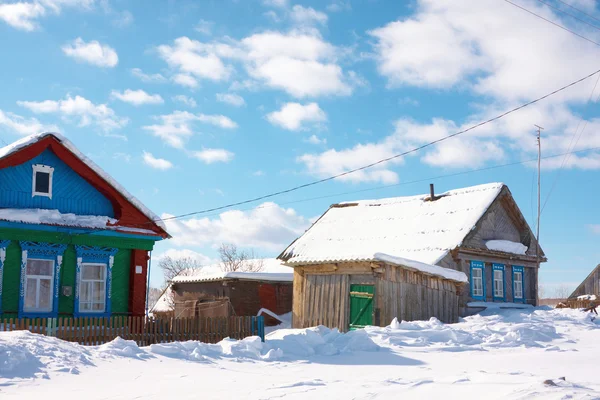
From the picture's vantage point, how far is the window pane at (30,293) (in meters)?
19.3

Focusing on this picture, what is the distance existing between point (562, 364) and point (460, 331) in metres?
5.66

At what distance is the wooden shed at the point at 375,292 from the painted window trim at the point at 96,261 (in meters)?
7.47

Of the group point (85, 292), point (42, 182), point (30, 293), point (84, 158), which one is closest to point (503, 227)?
point (85, 292)

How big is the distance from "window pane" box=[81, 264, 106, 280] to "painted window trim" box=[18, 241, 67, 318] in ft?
2.86

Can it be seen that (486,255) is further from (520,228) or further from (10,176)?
(10,176)

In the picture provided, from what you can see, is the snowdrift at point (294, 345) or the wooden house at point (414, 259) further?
the wooden house at point (414, 259)

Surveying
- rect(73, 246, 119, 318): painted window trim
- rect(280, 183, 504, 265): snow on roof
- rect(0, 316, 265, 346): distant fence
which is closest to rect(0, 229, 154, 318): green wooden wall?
rect(73, 246, 119, 318): painted window trim

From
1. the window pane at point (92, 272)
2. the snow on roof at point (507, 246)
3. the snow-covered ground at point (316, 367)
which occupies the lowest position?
the snow-covered ground at point (316, 367)

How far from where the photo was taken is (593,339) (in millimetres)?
19422

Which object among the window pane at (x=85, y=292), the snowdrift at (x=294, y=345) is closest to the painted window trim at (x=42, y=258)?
the window pane at (x=85, y=292)

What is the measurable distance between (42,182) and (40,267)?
102 inches

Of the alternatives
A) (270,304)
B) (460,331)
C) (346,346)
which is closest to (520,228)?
(270,304)

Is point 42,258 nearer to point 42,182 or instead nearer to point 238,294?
point 42,182

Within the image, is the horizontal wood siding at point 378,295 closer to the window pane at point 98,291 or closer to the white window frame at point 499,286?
the white window frame at point 499,286
